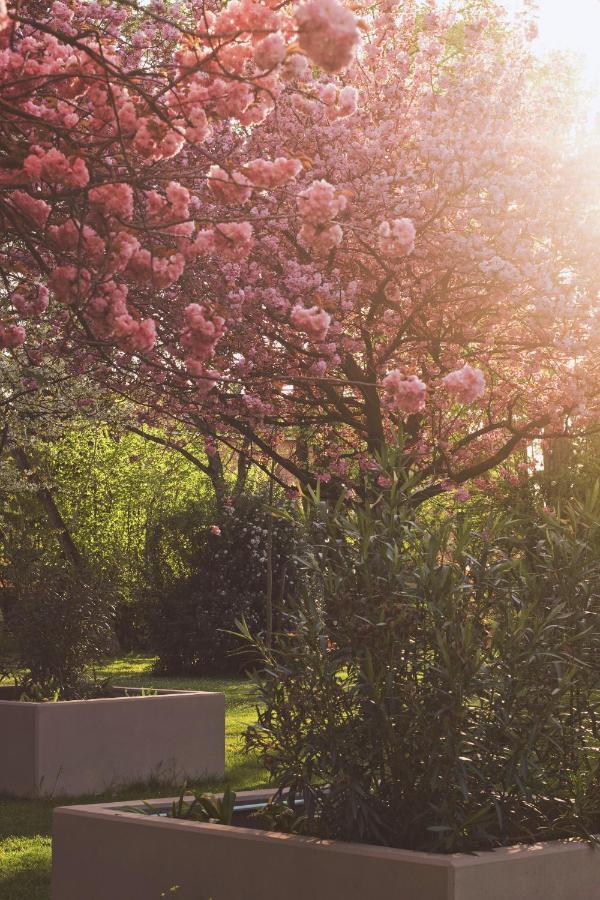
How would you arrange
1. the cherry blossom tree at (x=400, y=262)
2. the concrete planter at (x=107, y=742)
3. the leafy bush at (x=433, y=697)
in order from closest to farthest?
the leafy bush at (x=433, y=697) < the concrete planter at (x=107, y=742) < the cherry blossom tree at (x=400, y=262)

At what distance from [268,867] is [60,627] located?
5364 mm

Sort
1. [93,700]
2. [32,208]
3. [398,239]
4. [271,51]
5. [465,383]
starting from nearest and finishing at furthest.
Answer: [271,51] < [32,208] < [398,239] < [465,383] < [93,700]

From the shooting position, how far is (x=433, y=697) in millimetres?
5086

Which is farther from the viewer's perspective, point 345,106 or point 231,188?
point 345,106

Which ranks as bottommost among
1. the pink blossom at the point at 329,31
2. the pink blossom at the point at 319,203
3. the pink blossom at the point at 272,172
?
the pink blossom at the point at 319,203

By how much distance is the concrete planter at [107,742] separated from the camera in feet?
31.9

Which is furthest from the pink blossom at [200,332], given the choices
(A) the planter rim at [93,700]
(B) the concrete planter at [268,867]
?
(A) the planter rim at [93,700]

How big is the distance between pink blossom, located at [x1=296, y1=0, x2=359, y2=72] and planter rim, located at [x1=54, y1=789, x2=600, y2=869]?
2.65 metres

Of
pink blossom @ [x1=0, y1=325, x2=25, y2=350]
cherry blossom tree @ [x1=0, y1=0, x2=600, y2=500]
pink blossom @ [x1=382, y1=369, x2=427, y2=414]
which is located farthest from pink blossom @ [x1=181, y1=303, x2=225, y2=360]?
cherry blossom tree @ [x1=0, y1=0, x2=600, y2=500]

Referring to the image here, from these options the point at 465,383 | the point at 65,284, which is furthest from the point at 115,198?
the point at 465,383

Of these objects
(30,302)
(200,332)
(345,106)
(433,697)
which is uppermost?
(345,106)

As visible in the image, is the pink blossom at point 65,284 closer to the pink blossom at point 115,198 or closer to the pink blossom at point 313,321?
the pink blossom at point 115,198

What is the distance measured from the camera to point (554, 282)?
37.0ft

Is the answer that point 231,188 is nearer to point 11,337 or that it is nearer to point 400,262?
point 11,337
